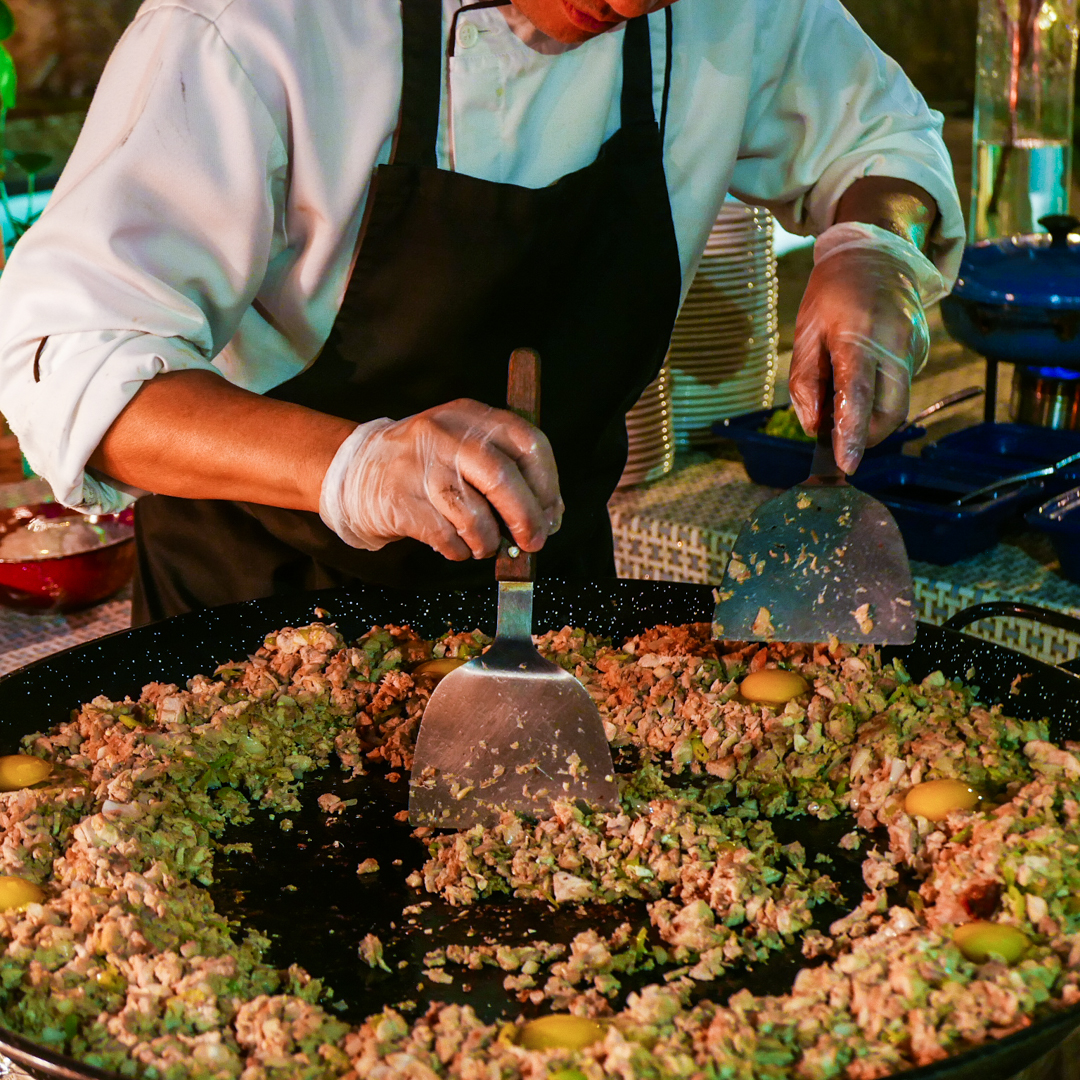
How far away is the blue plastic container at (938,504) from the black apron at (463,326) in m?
0.53

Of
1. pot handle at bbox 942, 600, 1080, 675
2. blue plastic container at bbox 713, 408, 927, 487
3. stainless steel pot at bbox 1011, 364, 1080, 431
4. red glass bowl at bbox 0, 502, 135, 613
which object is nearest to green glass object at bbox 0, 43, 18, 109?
red glass bowl at bbox 0, 502, 135, 613

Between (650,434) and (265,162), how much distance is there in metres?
1.18

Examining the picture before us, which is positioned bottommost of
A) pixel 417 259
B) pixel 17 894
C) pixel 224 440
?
pixel 17 894

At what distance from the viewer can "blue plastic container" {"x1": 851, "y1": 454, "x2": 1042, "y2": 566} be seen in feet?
6.66

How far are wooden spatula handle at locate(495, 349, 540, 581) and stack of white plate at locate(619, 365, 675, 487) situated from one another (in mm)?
1238

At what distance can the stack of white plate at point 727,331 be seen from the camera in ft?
8.05

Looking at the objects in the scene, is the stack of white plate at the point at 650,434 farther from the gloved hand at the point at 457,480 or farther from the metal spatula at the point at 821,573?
the gloved hand at the point at 457,480

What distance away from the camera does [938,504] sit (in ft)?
6.95

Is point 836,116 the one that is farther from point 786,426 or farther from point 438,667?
point 438,667

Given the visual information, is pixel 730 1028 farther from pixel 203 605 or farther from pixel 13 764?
pixel 203 605

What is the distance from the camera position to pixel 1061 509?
1.94 metres

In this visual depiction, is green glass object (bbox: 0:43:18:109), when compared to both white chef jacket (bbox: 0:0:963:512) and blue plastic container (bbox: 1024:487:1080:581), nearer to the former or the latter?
white chef jacket (bbox: 0:0:963:512)

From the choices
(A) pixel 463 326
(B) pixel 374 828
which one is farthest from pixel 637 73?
(B) pixel 374 828

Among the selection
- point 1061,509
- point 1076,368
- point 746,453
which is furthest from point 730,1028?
point 1076,368
